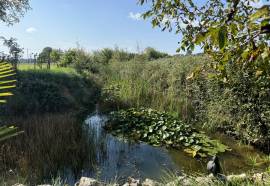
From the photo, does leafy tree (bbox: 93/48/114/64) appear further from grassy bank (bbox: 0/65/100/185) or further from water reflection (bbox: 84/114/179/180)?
water reflection (bbox: 84/114/179/180)

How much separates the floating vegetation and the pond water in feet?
0.72

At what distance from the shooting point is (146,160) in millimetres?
5605

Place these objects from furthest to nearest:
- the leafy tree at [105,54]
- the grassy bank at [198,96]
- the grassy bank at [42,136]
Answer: the leafy tree at [105,54]
the grassy bank at [198,96]
the grassy bank at [42,136]

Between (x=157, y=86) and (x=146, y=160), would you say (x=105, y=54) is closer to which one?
(x=157, y=86)

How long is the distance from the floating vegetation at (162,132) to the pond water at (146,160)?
220 mm

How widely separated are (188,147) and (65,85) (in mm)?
6243

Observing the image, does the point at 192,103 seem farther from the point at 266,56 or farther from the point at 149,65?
the point at 266,56

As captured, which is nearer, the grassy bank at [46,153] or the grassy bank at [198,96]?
the grassy bank at [46,153]

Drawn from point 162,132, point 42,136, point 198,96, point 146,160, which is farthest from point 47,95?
point 146,160

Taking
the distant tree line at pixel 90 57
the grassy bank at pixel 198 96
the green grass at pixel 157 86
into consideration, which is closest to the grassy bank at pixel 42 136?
A: the green grass at pixel 157 86

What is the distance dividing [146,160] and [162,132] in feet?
4.45

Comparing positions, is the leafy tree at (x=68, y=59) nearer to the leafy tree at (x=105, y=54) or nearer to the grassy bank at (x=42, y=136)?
the leafy tree at (x=105, y=54)

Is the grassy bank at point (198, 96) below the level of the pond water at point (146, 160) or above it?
above

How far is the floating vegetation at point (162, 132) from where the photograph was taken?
6262 millimetres
